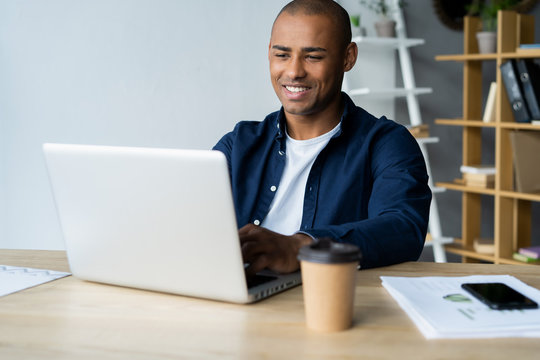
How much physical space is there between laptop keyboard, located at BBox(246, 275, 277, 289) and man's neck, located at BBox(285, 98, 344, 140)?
79cm

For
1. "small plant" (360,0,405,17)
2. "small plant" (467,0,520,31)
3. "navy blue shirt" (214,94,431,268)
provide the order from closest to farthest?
"navy blue shirt" (214,94,431,268) → "small plant" (467,0,520,31) → "small plant" (360,0,405,17)

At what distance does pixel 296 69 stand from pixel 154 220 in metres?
0.87

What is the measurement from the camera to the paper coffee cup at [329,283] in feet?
2.67

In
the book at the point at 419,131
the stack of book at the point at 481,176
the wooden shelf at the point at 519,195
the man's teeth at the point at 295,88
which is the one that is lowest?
the wooden shelf at the point at 519,195

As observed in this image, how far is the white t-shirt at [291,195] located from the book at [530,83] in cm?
162

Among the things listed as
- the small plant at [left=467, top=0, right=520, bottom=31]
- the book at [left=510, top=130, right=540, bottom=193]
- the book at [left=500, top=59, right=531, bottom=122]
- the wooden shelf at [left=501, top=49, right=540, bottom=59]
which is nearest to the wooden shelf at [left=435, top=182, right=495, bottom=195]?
the book at [left=510, top=130, right=540, bottom=193]

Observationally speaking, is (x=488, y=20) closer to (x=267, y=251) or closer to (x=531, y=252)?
(x=531, y=252)

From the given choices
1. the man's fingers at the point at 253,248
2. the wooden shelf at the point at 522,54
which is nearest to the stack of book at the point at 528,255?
the wooden shelf at the point at 522,54

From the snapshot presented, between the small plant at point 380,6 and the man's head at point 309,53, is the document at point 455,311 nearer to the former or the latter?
the man's head at point 309,53

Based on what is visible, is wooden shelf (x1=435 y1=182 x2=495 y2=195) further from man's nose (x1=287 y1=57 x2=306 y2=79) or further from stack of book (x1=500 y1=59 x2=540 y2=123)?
man's nose (x1=287 y1=57 x2=306 y2=79)

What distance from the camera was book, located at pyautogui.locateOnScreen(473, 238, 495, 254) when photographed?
10.9 ft

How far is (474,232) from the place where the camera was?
3547 mm

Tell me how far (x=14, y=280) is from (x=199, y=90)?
2356 millimetres

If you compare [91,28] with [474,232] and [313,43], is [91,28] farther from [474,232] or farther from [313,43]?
[474,232]
